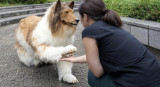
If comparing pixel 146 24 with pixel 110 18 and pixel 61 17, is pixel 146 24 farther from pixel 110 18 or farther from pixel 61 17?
pixel 110 18

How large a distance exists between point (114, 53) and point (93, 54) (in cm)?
23

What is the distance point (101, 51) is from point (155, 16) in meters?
3.20

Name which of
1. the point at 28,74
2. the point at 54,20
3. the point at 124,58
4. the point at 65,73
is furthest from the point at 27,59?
the point at 124,58

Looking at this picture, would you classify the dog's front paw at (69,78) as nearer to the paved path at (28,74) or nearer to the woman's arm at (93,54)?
the paved path at (28,74)

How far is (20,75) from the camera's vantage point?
3693mm

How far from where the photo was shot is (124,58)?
6.70ft

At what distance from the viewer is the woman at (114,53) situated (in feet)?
6.65

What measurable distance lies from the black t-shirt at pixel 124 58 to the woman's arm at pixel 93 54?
53mm

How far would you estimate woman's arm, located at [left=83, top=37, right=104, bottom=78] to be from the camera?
2.08 metres

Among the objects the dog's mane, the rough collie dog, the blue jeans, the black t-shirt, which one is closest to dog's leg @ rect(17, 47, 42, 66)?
the rough collie dog

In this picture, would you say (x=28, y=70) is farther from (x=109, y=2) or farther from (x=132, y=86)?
(x=109, y=2)

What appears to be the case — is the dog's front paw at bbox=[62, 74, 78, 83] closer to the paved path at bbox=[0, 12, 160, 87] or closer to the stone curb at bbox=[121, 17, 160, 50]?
the paved path at bbox=[0, 12, 160, 87]

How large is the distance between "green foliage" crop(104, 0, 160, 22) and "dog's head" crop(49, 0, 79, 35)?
2.55 meters

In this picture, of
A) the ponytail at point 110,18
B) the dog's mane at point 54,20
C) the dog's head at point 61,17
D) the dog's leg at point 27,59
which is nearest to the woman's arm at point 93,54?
the ponytail at point 110,18
